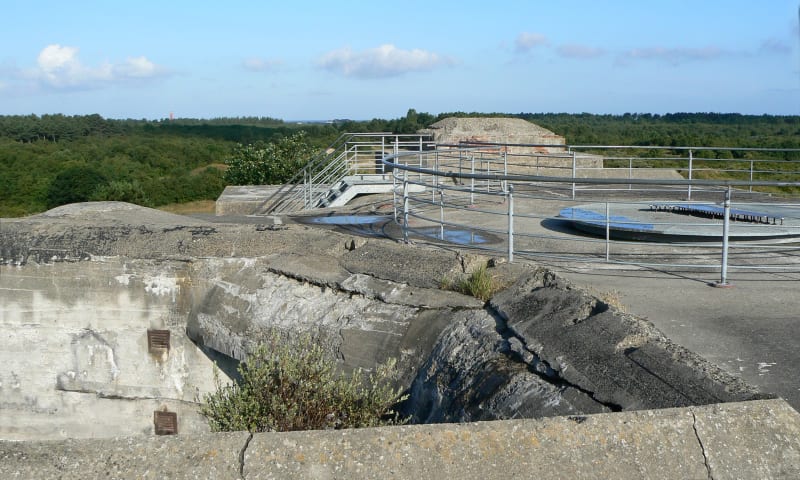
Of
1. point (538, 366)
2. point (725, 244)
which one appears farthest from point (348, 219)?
point (538, 366)

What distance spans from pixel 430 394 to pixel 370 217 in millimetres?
7565

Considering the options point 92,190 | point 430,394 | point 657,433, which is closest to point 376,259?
point 430,394

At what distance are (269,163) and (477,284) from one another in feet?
88.5

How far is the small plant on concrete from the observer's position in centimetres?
511

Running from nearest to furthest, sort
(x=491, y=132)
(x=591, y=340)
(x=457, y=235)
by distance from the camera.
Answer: (x=591, y=340) < (x=457, y=235) < (x=491, y=132)

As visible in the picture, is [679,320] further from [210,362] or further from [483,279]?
[210,362]

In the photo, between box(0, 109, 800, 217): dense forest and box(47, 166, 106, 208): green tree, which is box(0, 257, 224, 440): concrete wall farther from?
box(47, 166, 106, 208): green tree

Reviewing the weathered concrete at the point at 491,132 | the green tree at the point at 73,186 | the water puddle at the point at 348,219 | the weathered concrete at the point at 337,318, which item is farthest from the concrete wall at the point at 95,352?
the green tree at the point at 73,186

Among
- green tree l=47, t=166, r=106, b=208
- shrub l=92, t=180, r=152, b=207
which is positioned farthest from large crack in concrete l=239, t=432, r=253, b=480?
green tree l=47, t=166, r=106, b=208

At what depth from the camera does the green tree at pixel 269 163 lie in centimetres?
3225

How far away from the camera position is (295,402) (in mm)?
5164

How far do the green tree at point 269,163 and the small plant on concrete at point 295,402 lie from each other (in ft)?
85.9

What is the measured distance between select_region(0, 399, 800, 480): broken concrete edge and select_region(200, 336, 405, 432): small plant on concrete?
4.82 ft

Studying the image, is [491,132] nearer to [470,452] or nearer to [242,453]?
[470,452]
